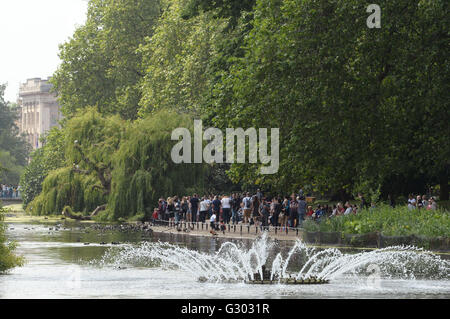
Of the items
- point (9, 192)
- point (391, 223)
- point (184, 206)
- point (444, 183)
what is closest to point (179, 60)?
point (184, 206)

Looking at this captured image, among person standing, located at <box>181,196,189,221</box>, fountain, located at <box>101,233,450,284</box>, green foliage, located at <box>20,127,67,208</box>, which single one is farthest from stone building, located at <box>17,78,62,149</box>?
fountain, located at <box>101,233,450,284</box>

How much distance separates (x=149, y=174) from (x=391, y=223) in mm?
25690

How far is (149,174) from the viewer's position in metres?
55.2

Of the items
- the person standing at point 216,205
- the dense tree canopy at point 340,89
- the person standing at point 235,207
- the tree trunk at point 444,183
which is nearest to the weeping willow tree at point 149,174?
the person standing at point 235,207

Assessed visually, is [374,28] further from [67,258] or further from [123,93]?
[123,93]

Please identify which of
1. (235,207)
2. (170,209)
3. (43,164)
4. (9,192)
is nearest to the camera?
(235,207)

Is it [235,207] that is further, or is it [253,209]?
[235,207]

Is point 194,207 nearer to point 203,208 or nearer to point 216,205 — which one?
point 203,208

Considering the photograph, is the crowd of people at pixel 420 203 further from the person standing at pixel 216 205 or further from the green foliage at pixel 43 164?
the green foliage at pixel 43 164

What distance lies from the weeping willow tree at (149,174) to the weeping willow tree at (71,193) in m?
5.41

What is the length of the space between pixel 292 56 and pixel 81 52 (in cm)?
4653

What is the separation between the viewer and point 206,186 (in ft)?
191

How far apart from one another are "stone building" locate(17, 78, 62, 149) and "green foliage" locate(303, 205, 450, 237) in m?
155

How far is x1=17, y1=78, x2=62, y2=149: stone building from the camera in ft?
615
